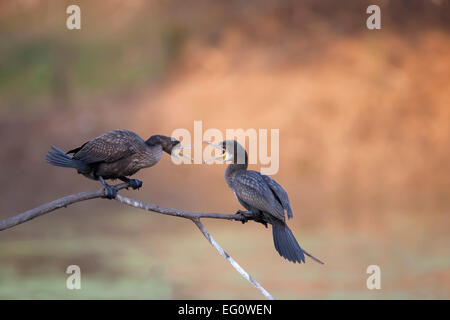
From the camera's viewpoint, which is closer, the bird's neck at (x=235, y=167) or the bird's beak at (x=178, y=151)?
the bird's beak at (x=178, y=151)

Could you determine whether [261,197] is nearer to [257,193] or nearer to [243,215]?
[257,193]

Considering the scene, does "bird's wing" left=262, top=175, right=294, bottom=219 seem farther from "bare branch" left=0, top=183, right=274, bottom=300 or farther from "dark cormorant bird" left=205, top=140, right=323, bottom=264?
"bare branch" left=0, top=183, right=274, bottom=300

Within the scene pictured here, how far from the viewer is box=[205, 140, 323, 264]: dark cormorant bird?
430 cm

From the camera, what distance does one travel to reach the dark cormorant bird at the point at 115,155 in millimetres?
4312

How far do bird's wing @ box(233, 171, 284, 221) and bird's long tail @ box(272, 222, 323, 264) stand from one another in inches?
5.1

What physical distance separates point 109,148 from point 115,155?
0.07 meters

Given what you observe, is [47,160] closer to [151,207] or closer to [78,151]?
[78,151]

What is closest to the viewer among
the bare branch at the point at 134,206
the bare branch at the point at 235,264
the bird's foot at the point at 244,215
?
the bare branch at the point at 235,264

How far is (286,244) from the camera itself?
431 centimetres

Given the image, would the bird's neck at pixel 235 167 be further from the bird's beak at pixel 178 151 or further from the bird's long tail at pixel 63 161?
the bird's long tail at pixel 63 161

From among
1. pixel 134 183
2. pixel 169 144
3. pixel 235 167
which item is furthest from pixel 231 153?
pixel 134 183

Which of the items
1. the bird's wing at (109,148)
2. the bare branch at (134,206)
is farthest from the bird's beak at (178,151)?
the bare branch at (134,206)

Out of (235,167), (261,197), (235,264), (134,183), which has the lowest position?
(235,264)

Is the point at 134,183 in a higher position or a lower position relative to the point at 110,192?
higher
